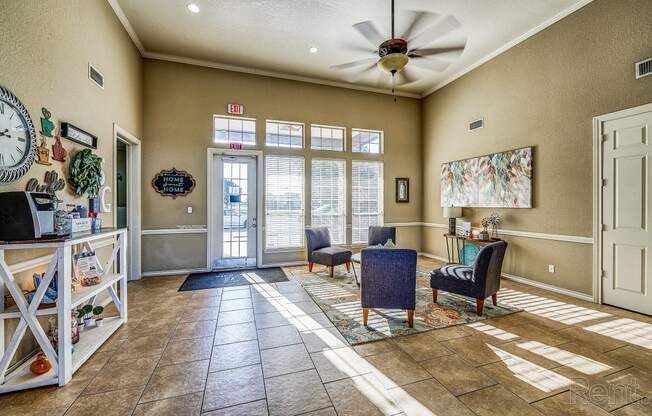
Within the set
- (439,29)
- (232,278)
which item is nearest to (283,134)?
(232,278)

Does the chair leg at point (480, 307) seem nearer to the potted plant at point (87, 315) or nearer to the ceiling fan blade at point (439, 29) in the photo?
the ceiling fan blade at point (439, 29)

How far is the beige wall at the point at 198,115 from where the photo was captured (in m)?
4.97

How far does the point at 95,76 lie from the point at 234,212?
2.89 m

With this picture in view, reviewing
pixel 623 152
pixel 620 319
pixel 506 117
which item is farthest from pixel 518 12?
pixel 620 319

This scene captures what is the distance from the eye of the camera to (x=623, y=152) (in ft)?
11.0

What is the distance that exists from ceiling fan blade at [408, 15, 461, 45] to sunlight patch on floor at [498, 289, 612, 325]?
3396mm

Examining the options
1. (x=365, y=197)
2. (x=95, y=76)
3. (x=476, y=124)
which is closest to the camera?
(x=95, y=76)

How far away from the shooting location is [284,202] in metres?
5.73

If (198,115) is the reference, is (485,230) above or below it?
below

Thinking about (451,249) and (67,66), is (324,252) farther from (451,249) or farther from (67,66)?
(67,66)

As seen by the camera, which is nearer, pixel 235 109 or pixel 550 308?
pixel 550 308

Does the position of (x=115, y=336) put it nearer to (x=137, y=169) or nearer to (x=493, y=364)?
(x=137, y=169)

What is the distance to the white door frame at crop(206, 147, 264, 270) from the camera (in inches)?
206

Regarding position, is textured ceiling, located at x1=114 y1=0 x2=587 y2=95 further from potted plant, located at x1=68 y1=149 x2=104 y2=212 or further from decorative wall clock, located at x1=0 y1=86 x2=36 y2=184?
decorative wall clock, located at x1=0 y1=86 x2=36 y2=184
